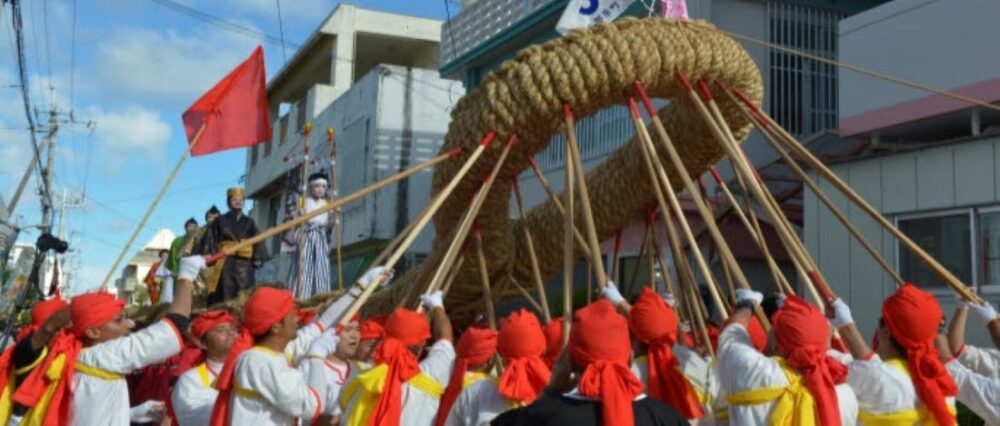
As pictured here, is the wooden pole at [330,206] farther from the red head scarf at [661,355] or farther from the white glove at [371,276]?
the red head scarf at [661,355]

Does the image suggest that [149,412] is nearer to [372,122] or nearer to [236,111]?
[236,111]

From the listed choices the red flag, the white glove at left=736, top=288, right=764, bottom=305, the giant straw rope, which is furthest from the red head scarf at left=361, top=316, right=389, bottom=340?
the red flag

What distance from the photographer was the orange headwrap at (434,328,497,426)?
11.6ft

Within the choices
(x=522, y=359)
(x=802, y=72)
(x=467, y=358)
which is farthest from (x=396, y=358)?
(x=802, y=72)

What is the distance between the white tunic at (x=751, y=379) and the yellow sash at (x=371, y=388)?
1143mm

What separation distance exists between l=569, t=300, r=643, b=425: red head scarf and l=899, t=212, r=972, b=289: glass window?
4660 millimetres

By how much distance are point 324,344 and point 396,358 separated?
11.4 inches

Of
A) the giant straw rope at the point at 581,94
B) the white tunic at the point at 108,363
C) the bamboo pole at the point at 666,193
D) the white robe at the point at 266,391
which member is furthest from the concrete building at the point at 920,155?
the white tunic at the point at 108,363

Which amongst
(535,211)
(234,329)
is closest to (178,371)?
(234,329)

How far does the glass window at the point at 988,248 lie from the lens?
20.3ft

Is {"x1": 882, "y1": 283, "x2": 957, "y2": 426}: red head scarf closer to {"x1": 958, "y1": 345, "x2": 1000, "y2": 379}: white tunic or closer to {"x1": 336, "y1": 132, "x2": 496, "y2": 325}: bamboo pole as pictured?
{"x1": 958, "y1": 345, "x2": 1000, "y2": 379}: white tunic

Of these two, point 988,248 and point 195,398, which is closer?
point 195,398

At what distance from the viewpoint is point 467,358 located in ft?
11.7

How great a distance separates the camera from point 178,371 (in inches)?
188
